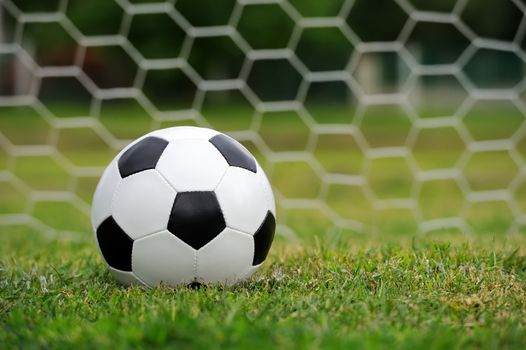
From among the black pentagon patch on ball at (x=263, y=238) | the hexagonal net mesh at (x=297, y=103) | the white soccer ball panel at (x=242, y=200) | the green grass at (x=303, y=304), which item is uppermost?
the hexagonal net mesh at (x=297, y=103)

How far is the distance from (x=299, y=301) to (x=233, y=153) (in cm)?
61

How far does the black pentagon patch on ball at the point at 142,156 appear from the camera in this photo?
2.65m

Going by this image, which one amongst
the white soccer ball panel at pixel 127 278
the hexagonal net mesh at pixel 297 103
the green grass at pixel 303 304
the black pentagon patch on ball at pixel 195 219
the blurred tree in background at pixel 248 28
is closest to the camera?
the green grass at pixel 303 304

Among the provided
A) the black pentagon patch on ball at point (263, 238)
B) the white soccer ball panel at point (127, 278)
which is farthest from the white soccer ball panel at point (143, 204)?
the black pentagon patch on ball at point (263, 238)

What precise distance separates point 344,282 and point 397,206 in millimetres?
3657

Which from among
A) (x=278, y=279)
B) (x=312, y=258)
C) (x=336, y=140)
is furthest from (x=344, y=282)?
(x=336, y=140)

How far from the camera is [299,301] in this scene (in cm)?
239

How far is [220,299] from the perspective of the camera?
2.40 metres

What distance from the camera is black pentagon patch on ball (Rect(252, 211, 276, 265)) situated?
266 centimetres

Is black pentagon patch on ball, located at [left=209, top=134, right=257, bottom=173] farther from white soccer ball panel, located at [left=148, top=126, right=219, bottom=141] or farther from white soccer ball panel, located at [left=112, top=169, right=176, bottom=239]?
white soccer ball panel, located at [left=112, top=169, right=176, bottom=239]

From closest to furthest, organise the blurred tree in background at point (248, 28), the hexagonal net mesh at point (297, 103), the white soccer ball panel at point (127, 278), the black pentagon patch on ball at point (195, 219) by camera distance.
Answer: the black pentagon patch on ball at point (195, 219)
the white soccer ball panel at point (127, 278)
the hexagonal net mesh at point (297, 103)
the blurred tree in background at point (248, 28)

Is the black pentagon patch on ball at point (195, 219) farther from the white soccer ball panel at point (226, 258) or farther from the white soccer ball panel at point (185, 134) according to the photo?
the white soccer ball panel at point (185, 134)

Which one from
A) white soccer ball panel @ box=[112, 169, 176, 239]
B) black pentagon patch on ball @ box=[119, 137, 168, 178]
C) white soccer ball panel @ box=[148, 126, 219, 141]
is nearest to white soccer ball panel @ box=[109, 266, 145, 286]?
white soccer ball panel @ box=[112, 169, 176, 239]

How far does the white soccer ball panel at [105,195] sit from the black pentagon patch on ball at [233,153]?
360mm
